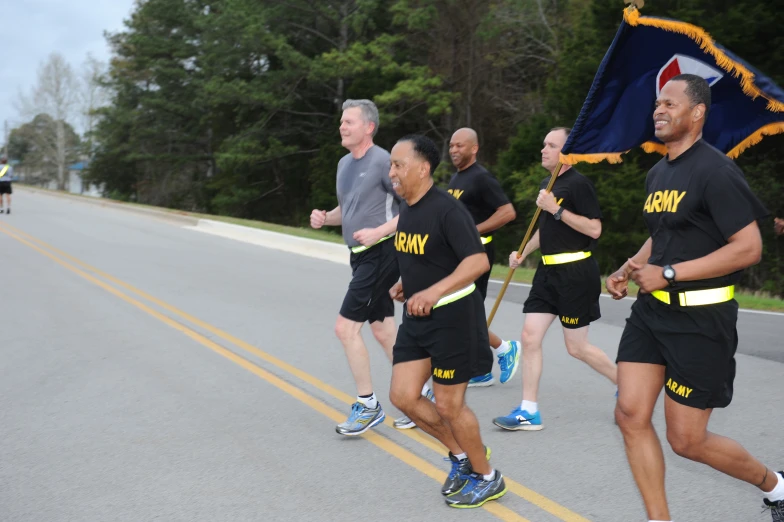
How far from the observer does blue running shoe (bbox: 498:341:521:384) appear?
287 inches

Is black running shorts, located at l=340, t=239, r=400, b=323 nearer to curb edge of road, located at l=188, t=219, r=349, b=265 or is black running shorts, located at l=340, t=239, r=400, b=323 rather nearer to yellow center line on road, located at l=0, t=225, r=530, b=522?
yellow center line on road, located at l=0, t=225, r=530, b=522

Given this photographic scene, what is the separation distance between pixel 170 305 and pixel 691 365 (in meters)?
8.60

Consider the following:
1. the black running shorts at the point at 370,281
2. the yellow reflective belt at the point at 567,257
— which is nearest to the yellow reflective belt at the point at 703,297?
the yellow reflective belt at the point at 567,257

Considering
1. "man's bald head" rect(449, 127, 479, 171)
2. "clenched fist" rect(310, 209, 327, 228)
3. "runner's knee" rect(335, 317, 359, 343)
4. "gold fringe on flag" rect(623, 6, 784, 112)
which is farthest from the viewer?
"man's bald head" rect(449, 127, 479, 171)

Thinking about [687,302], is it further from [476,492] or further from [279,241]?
[279,241]

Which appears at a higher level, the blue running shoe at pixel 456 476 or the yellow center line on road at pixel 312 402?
the blue running shoe at pixel 456 476

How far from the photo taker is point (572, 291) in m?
6.00

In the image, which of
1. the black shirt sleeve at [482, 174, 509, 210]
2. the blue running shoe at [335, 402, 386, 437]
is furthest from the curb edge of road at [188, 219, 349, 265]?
the blue running shoe at [335, 402, 386, 437]

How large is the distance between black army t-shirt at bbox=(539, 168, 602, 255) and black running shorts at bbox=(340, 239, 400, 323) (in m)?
1.05

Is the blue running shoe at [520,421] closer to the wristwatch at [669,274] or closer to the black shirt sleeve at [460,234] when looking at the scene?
the black shirt sleeve at [460,234]

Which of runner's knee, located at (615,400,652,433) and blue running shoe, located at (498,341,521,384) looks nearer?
runner's knee, located at (615,400,652,433)

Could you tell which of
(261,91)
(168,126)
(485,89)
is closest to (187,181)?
(168,126)

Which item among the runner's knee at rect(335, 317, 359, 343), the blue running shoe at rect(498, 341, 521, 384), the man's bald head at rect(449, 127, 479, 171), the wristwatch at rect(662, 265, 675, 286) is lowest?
the blue running shoe at rect(498, 341, 521, 384)

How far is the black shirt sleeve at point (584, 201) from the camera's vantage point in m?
6.00
